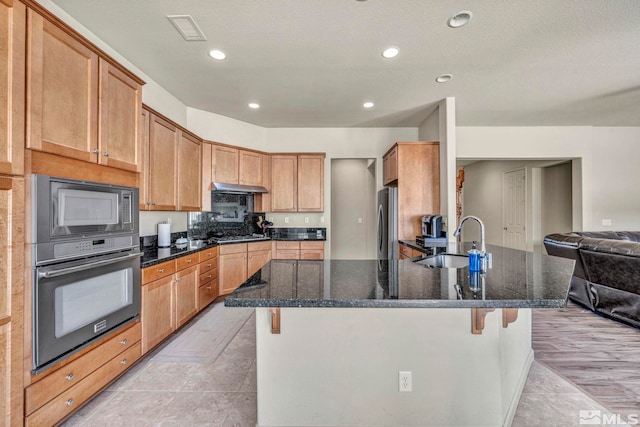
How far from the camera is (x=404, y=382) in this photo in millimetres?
1483

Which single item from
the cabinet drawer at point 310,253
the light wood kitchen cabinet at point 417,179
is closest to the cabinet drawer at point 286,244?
the cabinet drawer at point 310,253

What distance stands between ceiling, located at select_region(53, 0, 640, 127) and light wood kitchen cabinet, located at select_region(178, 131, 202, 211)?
0.63m

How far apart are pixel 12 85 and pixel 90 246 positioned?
914mm

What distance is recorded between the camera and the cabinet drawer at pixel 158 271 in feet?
7.77

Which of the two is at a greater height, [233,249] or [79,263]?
[79,263]

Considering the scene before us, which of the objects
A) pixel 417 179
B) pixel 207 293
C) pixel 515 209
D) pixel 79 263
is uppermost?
pixel 417 179

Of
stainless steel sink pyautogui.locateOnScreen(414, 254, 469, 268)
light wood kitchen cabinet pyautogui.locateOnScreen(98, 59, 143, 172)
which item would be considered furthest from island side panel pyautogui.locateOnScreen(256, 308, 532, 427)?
light wood kitchen cabinet pyautogui.locateOnScreen(98, 59, 143, 172)

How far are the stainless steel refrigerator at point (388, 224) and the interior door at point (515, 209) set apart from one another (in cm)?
396

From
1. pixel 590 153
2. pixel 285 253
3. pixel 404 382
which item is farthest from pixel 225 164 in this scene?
pixel 590 153

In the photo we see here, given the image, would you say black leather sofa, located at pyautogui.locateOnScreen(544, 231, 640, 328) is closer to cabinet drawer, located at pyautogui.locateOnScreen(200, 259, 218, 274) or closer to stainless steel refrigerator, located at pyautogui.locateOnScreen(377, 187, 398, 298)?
stainless steel refrigerator, located at pyautogui.locateOnScreen(377, 187, 398, 298)

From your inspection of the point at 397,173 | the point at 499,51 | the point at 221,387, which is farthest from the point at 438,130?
the point at 221,387

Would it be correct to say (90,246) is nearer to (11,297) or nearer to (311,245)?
(11,297)

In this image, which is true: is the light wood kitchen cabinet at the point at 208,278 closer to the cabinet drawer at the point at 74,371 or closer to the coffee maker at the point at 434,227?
the cabinet drawer at the point at 74,371

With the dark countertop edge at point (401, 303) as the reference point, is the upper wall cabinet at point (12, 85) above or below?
above
